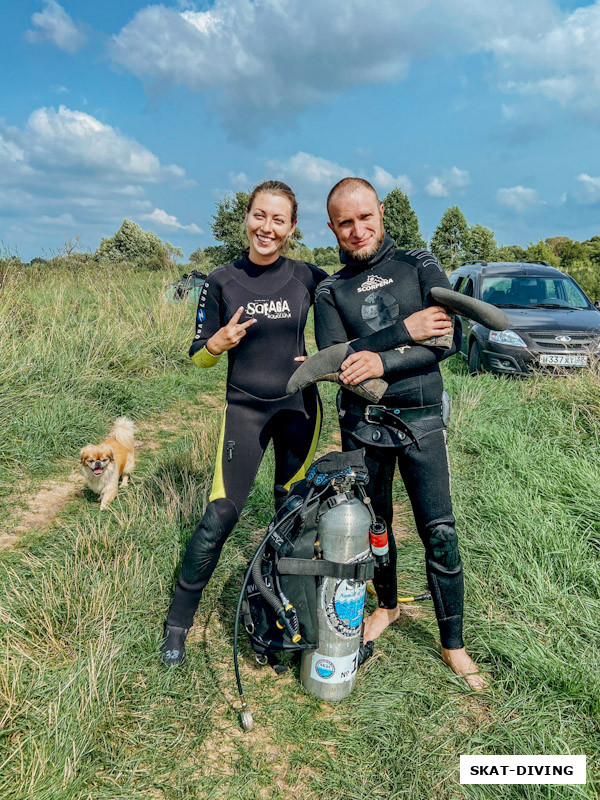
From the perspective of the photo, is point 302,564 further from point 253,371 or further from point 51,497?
point 51,497

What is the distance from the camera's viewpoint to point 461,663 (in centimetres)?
265

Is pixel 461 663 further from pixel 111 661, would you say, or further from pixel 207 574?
pixel 111 661

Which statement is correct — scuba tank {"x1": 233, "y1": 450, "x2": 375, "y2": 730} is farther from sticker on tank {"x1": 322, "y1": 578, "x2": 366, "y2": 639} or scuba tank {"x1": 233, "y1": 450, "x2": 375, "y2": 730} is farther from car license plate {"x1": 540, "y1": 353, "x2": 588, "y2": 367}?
car license plate {"x1": 540, "y1": 353, "x2": 588, "y2": 367}

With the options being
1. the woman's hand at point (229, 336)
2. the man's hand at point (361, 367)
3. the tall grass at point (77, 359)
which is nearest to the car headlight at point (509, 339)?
the tall grass at point (77, 359)

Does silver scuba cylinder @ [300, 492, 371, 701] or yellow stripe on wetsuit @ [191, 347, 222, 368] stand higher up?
yellow stripe on wetsuit @ [191, 347, 222, 368]

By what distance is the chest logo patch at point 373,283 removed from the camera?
2.53m

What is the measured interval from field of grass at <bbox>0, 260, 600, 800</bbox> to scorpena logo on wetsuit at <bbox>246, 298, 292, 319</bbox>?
5.58ft

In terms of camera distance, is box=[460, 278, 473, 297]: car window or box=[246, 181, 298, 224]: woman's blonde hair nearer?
box=[246, 181, 298, 224]: woman's blonde hair

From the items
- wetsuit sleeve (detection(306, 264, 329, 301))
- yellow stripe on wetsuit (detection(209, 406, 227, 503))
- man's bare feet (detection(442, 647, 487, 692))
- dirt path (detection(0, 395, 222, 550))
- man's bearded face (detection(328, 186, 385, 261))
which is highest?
man's bearded face (detection(328, 186, 385, 261))

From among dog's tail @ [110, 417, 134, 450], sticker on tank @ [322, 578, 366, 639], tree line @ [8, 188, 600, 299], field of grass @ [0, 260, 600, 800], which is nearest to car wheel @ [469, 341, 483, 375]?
field of grass @ [0, 260, 600, 800]

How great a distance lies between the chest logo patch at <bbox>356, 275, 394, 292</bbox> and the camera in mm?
2525

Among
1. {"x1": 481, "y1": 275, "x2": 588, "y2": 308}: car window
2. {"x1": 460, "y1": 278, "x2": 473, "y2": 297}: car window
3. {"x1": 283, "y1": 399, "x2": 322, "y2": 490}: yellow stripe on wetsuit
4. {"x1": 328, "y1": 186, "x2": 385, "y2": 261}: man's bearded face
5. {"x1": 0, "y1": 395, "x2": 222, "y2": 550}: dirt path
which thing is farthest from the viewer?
{"x1": 460, "y1": 278, "x2": 473, "y2": 297}: car window

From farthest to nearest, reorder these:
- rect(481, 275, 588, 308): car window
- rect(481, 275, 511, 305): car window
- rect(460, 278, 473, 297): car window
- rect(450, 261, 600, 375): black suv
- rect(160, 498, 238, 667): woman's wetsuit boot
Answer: rect(460, 278, 473, 297): car window
rect(481, 275, 511, 305): car window
rect(481, 275, 588, 308): car window
rect(450, 261, 600, 375): black suv
rect(160, 498, 238, 667): woman's wetsuit boot

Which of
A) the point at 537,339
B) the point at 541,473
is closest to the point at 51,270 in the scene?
the point at 537,339
